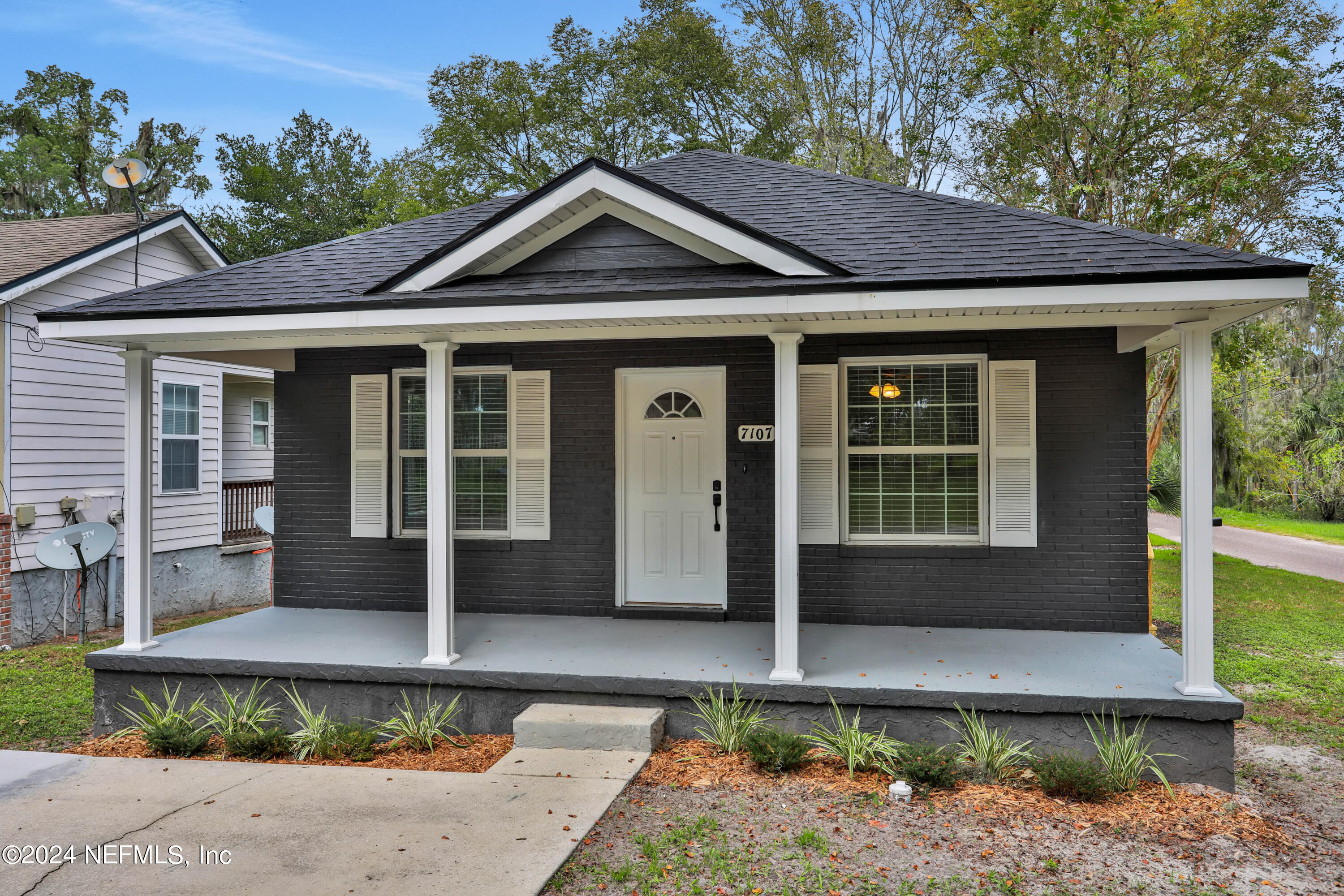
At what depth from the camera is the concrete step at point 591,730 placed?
5.04 metres

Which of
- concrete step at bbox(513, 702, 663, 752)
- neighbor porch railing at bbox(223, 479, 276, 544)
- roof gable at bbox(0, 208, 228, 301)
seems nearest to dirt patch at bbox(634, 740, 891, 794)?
concrete step at bbox(513, 702, 663, 752)

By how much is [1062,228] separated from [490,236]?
384 cm

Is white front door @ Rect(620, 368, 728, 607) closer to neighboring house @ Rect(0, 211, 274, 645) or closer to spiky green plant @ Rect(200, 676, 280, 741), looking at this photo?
spiky green plant @ Rect(200, 676, 280, 741)

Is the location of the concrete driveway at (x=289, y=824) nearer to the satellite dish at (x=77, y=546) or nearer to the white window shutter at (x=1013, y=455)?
the white window shutter at (x=1013, y=455)

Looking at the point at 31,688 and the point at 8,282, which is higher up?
the point at 8,282

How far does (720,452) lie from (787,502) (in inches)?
71.0

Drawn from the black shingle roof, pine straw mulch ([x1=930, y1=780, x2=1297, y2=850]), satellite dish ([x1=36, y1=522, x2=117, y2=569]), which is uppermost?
the black shingle roof

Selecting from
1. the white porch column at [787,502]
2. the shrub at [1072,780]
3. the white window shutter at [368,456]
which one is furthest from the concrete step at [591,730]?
the white window shutter at [368,456]

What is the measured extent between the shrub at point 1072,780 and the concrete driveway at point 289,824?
7.38ft

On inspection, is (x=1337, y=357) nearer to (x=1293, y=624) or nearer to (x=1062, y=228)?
(x=1293, y=624)

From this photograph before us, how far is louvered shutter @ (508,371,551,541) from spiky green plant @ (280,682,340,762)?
220 cm

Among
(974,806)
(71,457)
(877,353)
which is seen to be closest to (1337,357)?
(877,353)

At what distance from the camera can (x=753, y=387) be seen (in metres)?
6.99

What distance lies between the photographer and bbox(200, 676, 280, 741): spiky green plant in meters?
5.62
